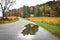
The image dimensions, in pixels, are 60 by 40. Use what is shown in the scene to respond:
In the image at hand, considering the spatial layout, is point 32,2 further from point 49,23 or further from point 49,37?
point 49,37

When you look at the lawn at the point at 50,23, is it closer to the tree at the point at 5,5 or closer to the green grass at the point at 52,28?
the green grass at the point at 52,28

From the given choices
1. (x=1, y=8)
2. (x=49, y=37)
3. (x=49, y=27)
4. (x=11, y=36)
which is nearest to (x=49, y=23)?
(x=49, y=27)

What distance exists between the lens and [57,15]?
2055mm

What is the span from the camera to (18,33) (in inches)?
79.7

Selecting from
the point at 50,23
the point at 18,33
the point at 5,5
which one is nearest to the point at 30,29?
the point at 18,33

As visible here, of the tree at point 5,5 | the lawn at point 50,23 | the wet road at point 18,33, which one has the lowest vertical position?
the wet road at point 18,33

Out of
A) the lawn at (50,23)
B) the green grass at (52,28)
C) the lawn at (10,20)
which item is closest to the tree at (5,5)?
the lawn at (10,20)

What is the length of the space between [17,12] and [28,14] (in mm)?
150

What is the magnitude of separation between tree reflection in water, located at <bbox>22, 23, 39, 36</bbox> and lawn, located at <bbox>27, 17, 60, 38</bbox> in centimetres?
7

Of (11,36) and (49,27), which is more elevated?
(49,27)

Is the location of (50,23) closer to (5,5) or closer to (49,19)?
(49,19)

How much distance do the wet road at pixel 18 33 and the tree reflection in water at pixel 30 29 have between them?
0.04 meters

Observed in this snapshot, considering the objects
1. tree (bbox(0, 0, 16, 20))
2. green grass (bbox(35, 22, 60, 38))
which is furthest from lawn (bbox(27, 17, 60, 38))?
tree (bbox(0, 0, 16, 20))

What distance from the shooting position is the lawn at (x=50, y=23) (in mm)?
2027
